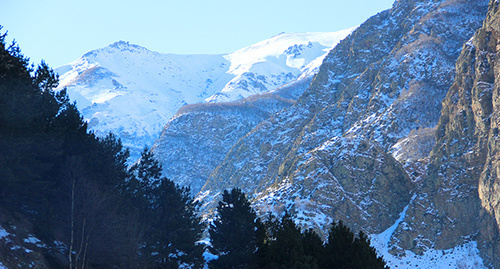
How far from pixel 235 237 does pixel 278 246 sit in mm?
5913

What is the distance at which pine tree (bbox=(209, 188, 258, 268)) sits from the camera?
53.2 metres

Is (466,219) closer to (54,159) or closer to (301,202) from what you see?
(301,202)

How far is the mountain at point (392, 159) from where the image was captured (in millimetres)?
113938

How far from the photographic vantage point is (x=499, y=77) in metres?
116

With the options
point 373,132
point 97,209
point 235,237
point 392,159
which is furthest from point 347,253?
point 373,132

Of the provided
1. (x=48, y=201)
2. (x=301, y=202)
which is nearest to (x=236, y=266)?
(x=48, y=201)

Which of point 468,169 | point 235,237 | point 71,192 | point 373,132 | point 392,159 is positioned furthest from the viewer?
point 373,132

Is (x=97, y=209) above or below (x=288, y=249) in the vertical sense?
below

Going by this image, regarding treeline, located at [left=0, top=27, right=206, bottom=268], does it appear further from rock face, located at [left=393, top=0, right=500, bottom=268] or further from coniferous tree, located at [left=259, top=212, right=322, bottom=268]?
rock face, located at [left=393, top=0, right=500, bottom=268]

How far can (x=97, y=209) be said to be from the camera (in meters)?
43.9

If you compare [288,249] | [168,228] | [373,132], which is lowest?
[168,228]

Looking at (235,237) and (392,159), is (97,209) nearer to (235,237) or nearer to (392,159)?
(235,237)

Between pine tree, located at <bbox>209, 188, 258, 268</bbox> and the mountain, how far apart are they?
56.1 m

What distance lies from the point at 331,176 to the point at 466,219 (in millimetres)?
28363
